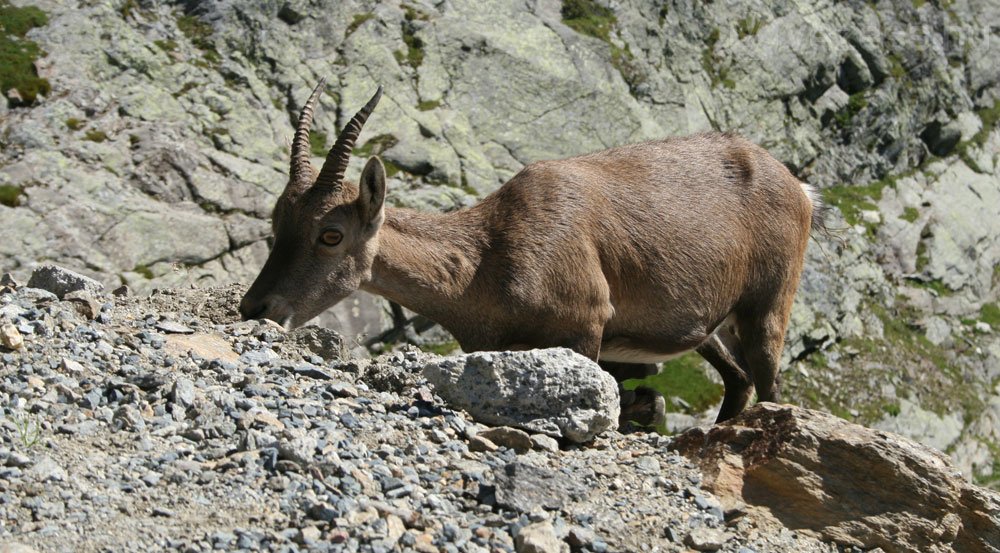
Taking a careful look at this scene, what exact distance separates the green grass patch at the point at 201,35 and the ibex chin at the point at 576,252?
1770cm

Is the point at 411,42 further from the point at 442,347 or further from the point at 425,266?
the point at 425,266

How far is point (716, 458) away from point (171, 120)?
21093mm

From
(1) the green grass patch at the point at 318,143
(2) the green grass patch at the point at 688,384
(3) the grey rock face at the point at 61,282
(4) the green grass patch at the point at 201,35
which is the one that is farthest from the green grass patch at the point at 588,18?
(3) the grey rock face at the point at 61,282

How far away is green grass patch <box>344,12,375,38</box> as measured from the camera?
30472mm

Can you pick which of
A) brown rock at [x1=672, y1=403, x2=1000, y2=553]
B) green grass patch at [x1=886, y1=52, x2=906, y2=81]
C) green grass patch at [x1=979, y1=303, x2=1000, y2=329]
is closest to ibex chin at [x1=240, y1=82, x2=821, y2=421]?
brown rock at [x1=672, y1=403, x2=1000, y2=553]

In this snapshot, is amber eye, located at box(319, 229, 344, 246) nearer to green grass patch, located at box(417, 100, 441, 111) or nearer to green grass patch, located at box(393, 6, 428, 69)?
green grass patch, located at box(417, 100, 441, 111)

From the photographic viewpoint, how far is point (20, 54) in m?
25.4

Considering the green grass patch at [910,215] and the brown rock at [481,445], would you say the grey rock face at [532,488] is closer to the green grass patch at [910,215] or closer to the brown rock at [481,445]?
the brown rock at [481,445]

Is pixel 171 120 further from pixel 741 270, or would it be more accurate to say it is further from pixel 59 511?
pixel 59 511

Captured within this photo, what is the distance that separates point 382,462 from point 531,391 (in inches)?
64.7

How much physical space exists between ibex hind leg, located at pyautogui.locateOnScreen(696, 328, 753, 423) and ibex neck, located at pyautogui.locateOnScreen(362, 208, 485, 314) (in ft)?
12.5

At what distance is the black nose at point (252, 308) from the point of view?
10.5 metres

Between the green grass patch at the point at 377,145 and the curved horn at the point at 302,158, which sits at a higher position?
the curved horn at the point at 302,158

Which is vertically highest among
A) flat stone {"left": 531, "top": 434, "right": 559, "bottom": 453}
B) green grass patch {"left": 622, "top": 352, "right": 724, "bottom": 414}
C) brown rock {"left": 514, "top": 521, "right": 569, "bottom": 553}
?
brown rock {"left": 514, "top": 521, "right": 569, "bottom": 553}
